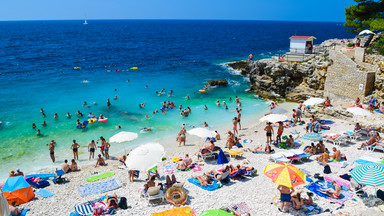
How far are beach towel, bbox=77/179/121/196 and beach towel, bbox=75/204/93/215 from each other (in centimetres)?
153

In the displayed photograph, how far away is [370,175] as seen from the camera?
883cm

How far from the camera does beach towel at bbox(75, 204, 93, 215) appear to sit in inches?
376

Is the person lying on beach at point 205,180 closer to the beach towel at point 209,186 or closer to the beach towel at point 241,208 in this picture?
the beach towel at point 209,186

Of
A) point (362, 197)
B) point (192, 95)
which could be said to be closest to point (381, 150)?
point (362, 197)

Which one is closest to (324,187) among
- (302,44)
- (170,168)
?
(170,168)

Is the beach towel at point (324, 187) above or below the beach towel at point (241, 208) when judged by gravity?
above

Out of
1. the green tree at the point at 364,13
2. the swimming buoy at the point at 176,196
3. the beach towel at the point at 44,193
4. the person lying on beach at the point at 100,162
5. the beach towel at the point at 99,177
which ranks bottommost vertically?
the person lying on beach at the point at 100,162

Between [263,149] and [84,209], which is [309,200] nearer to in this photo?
[263,149]

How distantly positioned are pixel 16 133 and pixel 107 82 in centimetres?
1671

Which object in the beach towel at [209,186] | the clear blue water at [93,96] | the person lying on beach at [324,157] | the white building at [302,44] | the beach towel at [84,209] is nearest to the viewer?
the beach towel at [84,209]

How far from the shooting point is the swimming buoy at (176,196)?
9828mm

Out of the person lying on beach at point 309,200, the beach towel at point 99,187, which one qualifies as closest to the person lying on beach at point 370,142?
the person lying on beach at point 309,200

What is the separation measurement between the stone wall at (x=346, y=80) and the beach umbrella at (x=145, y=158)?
55.8ft

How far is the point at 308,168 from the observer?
12.2m
